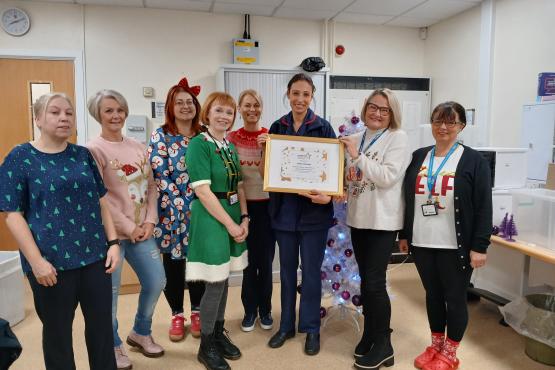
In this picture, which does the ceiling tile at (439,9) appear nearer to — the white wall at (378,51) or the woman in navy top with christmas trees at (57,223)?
the white wall at (378,51)

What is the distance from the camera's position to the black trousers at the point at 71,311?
1.54 metres

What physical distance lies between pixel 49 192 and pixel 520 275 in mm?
2975

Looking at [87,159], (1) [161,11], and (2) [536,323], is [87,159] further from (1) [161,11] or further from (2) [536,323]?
(1) [161,11]

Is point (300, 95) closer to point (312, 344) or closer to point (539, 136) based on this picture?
point (312, 344)

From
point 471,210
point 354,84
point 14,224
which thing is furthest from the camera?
point 354,84

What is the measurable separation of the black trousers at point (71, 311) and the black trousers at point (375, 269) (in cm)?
126

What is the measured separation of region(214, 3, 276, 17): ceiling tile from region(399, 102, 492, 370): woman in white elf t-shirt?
2.63 metres

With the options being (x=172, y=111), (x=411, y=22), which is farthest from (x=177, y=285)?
(x=411, y=22)

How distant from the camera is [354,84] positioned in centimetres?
471

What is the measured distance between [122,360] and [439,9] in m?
4.19

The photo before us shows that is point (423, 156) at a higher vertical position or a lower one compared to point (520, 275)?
higher

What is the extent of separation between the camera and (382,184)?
6.68 feet

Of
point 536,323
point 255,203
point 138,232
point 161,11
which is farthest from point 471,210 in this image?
point 161,11

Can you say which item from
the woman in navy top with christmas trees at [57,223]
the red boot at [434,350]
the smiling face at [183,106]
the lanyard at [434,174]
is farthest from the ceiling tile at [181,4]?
the red boot at [434,350]
